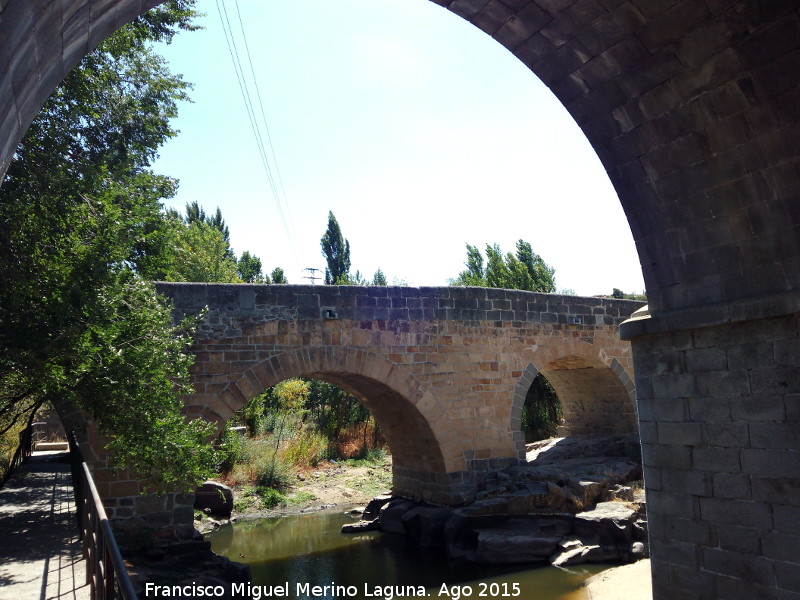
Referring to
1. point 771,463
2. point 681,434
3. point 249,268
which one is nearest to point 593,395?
point 681,434

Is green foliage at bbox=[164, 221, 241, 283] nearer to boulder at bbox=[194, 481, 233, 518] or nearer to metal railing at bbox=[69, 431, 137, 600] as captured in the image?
boulder at bbox=[194, 481, 233, 518]

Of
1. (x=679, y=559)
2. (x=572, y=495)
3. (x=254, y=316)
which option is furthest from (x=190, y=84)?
(x=679, y=559)

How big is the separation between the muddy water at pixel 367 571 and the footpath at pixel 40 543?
2.80 meters

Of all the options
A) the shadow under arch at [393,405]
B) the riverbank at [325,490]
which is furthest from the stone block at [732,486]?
the riverbank at [325,490]

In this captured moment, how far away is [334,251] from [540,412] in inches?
685

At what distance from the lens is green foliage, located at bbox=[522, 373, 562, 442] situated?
65.8 ft

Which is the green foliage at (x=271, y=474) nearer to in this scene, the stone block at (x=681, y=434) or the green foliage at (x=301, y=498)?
the green foliage at (x=301, y=498)

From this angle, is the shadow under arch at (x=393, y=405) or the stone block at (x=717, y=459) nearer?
the stone block at (x=717, y=459)

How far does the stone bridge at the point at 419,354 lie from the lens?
8.97 m

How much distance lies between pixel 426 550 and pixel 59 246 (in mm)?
7517

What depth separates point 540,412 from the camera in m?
20.6

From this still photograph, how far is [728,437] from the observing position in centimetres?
445

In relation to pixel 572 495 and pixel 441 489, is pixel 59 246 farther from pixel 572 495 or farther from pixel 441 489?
pixel 572 495

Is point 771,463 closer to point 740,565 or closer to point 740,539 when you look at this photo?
point 740,539
